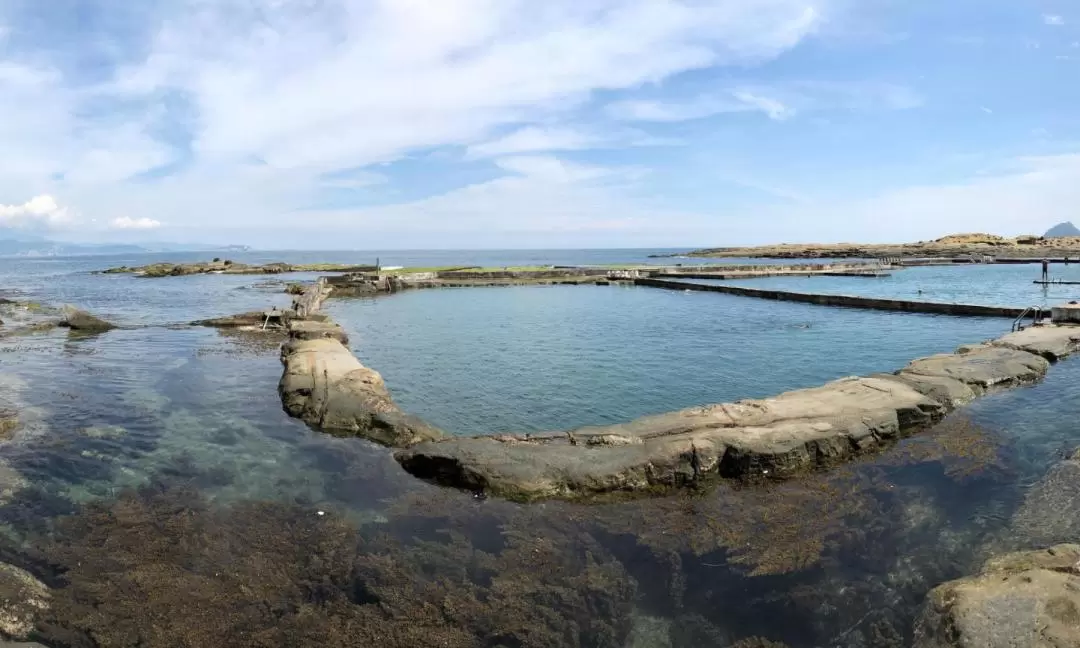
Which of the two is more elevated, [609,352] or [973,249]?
[973,249]

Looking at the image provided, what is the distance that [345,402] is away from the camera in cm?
1498

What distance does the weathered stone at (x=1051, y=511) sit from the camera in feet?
29.1

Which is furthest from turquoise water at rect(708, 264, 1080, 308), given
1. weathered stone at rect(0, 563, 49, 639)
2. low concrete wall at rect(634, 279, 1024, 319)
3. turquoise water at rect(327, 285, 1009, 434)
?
weathered stone at rect(0, 563, 49, 639)

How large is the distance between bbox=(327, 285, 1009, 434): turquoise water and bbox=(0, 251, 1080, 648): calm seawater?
0.17 meters

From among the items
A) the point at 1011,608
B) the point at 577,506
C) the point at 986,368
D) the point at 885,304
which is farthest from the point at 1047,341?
the point at 577,506

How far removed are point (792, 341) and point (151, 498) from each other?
24.9m

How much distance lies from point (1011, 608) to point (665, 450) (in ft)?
18.2

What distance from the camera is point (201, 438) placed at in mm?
13836

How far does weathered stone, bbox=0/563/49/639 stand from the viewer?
272 inches

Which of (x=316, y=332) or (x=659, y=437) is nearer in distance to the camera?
(x=659, y=437)

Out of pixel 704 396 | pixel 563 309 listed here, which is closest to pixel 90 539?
pixel 704 396

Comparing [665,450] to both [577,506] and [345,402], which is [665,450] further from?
[345,402]

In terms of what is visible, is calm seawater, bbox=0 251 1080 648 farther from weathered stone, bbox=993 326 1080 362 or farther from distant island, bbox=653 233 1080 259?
distant island, bbox=653 233 1080 259

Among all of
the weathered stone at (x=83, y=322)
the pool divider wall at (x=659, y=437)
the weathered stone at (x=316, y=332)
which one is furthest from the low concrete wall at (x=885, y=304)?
the weathered stone at (x=83, y=322)
